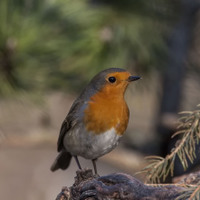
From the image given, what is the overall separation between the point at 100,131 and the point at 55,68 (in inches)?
29.2

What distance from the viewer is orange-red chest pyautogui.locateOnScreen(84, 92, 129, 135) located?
301 centimetres

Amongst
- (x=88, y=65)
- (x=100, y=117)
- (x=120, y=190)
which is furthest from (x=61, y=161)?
(x=120, y=190)

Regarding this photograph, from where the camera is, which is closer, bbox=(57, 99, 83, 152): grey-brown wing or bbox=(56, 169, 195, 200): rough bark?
Result: bbox=(56, 169, 195, 200): rough bark

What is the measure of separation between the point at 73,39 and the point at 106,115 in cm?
79

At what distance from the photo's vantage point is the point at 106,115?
303cm

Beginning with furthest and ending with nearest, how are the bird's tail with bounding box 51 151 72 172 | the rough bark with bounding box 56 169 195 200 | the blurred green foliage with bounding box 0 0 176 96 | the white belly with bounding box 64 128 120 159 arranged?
the bird's tail with bounding box 51 151 72 172 → the blurred green foliage with bounding box 0 0 176 96 → the white belly with bounding box 64 128 120 159 → the rough bark with bounding box 56 169 195 200

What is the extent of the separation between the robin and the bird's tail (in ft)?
1.15

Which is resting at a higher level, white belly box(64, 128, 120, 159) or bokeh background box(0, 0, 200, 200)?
bokeh background box(0, 0, 200, 200)

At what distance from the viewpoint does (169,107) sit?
4.33 m

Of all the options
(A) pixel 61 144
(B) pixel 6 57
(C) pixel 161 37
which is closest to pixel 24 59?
(B) pixel 6 57

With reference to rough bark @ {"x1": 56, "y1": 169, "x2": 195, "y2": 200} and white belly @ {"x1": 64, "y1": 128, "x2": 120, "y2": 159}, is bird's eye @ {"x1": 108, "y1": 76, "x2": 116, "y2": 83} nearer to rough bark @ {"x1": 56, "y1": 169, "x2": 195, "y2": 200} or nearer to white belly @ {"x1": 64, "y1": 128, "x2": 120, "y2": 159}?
white belly @ {"x1": 64, "y1": 128, "x2": 120, "y2": 159}

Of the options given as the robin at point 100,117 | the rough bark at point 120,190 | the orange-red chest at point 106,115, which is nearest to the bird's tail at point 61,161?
the robin at point 100,117

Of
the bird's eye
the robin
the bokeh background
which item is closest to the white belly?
the robin

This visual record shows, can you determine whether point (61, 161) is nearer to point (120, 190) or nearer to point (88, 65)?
point (88, 65)
